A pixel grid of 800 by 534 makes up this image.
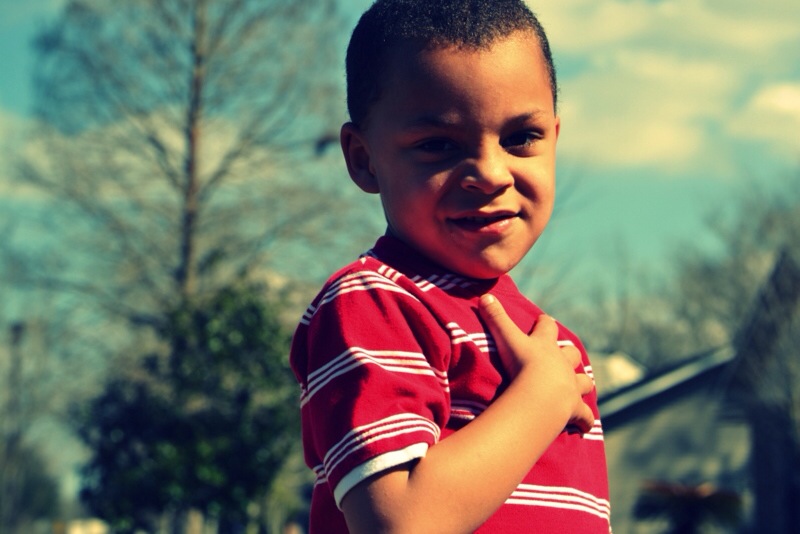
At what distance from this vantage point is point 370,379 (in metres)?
1.44

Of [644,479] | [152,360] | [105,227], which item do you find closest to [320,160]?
[105,227]

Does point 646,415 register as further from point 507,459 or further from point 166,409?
point 507,459

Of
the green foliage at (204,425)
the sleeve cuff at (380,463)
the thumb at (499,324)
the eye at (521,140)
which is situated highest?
the eye at (521,140)

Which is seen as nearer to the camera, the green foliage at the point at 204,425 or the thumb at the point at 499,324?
the thumb at the point at 499,324

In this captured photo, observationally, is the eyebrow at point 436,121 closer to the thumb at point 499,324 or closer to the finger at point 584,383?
the thumb at point 499,324

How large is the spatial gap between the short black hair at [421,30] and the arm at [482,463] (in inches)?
15.6

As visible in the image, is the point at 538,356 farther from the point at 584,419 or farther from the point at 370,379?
the point at 370,379

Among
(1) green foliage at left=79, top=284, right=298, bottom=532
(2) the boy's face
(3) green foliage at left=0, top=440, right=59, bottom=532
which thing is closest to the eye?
(2) the boy's face

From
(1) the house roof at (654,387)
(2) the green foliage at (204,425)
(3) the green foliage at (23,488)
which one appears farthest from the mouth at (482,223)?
(3) the green foliage at (23,488)

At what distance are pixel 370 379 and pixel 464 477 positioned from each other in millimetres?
165

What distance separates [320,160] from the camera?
63.5 feet

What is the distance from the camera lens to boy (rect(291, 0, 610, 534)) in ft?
4.61

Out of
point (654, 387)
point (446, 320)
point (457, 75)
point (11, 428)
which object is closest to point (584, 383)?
point (446, 320)

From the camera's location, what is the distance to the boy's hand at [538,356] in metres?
1.57
